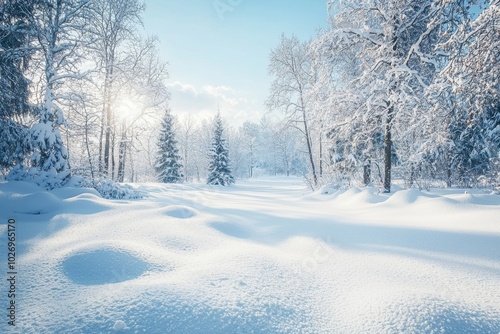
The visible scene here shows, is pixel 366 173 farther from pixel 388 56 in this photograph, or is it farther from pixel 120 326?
pixel 120 326

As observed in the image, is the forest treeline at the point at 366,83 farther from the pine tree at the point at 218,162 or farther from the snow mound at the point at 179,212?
the pine tree at the point at 218,162

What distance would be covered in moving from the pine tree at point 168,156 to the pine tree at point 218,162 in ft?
10.3

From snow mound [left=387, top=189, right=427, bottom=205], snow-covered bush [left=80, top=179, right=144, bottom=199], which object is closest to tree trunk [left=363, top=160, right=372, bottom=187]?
snow mound [left=387, top=189, right=427, bottom=205]

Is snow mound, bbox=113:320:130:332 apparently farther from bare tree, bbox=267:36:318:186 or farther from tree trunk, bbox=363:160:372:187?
bare tree, bbox=267:36:318:186

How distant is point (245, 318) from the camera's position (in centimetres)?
167

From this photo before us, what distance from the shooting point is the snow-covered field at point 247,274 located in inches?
63.0

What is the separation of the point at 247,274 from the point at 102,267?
1.43 metres

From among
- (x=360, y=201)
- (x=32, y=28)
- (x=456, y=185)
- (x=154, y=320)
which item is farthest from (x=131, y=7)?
(x=456, y=185)

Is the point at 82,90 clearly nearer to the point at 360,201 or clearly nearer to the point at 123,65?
the point at 123,65

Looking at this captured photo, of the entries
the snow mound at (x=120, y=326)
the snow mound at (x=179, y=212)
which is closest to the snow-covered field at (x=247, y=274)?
the snow mound at (x=120, y=326)

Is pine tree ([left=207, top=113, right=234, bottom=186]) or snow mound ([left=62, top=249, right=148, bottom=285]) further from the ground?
pine tree ([left=207, top=113, right=234, bottom=186])

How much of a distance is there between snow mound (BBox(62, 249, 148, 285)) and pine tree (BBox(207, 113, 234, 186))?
806 inches

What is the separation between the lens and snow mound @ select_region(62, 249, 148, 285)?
6.81 feet

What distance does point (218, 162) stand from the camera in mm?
23156
